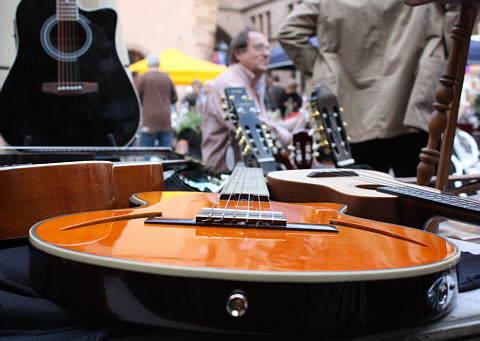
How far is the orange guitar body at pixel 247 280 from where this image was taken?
0.42 metres

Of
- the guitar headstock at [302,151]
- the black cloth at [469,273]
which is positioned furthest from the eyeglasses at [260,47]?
the black cloth at [469,273]

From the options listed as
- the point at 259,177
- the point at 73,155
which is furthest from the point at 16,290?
the point at 259,177

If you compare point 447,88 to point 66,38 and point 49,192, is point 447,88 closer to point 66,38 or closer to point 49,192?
point 49,192

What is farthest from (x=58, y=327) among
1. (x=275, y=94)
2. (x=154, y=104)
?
(x=275, y=94)

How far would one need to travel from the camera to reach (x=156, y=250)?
0.49 metres

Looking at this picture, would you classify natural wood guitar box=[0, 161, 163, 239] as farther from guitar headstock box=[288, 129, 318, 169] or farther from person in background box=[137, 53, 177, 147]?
person in background box=[137, 53, 177, 147]

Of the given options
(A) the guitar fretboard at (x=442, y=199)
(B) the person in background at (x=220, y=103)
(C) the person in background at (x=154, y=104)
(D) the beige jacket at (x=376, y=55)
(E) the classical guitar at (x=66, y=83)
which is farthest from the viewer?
(C) the person in background at (x=154, y=104)

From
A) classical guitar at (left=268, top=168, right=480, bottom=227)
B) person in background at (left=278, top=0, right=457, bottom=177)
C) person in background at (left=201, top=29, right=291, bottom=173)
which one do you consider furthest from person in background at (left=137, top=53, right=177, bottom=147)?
classical guitar at (left=268, top=168, right=480, bottom=227)

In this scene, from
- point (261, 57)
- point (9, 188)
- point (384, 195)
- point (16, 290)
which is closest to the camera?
point (16, 290)

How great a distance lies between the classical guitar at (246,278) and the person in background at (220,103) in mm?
1709

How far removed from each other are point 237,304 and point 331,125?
1.38 m

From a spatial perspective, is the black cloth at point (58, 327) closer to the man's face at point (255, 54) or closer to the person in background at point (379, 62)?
the person in background at point (379, 62)

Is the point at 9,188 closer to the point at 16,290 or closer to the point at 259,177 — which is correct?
the point at 16,290

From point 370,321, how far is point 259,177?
82cm
